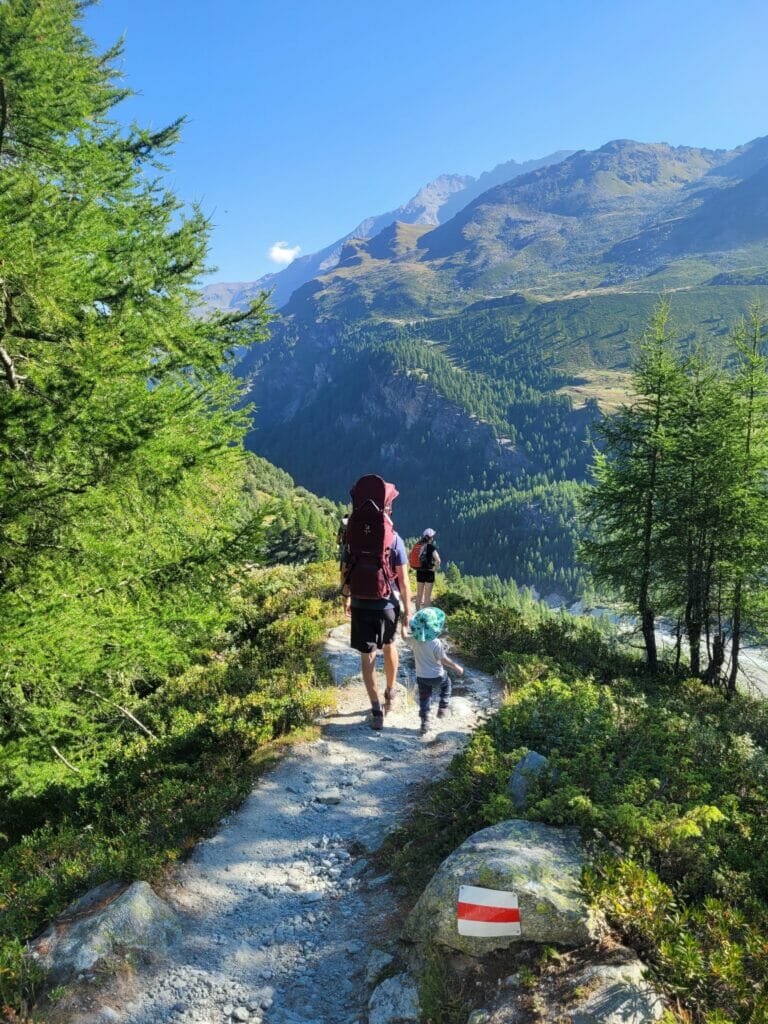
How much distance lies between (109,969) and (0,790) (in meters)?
4.79

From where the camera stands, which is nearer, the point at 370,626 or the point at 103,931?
the point at 103,931

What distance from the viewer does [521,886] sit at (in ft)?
12.9

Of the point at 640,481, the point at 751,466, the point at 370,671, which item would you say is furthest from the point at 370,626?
the point at 751,466

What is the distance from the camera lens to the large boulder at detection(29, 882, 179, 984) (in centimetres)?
430

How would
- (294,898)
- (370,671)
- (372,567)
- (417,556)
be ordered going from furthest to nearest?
(417,556)
(370,671)
(372,567)
(294,898)

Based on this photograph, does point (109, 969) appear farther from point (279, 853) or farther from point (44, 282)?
point (44, 282)

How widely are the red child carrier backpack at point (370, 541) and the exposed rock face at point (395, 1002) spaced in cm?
391

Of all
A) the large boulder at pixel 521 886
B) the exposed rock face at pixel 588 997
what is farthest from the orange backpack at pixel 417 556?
the exposed rock face at pixel 588 997

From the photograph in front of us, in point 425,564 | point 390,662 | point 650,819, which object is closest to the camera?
point 650,819

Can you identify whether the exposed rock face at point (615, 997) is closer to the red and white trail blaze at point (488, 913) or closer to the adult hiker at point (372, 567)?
the red and white trail blaze at point (488, 913)

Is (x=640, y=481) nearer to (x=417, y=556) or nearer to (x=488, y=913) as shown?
(x=417, y=556)

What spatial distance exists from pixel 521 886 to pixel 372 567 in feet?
12.9

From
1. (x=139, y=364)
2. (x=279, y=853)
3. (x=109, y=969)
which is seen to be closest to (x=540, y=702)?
(x=279, y=853)

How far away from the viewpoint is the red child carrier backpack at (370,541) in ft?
23.6
